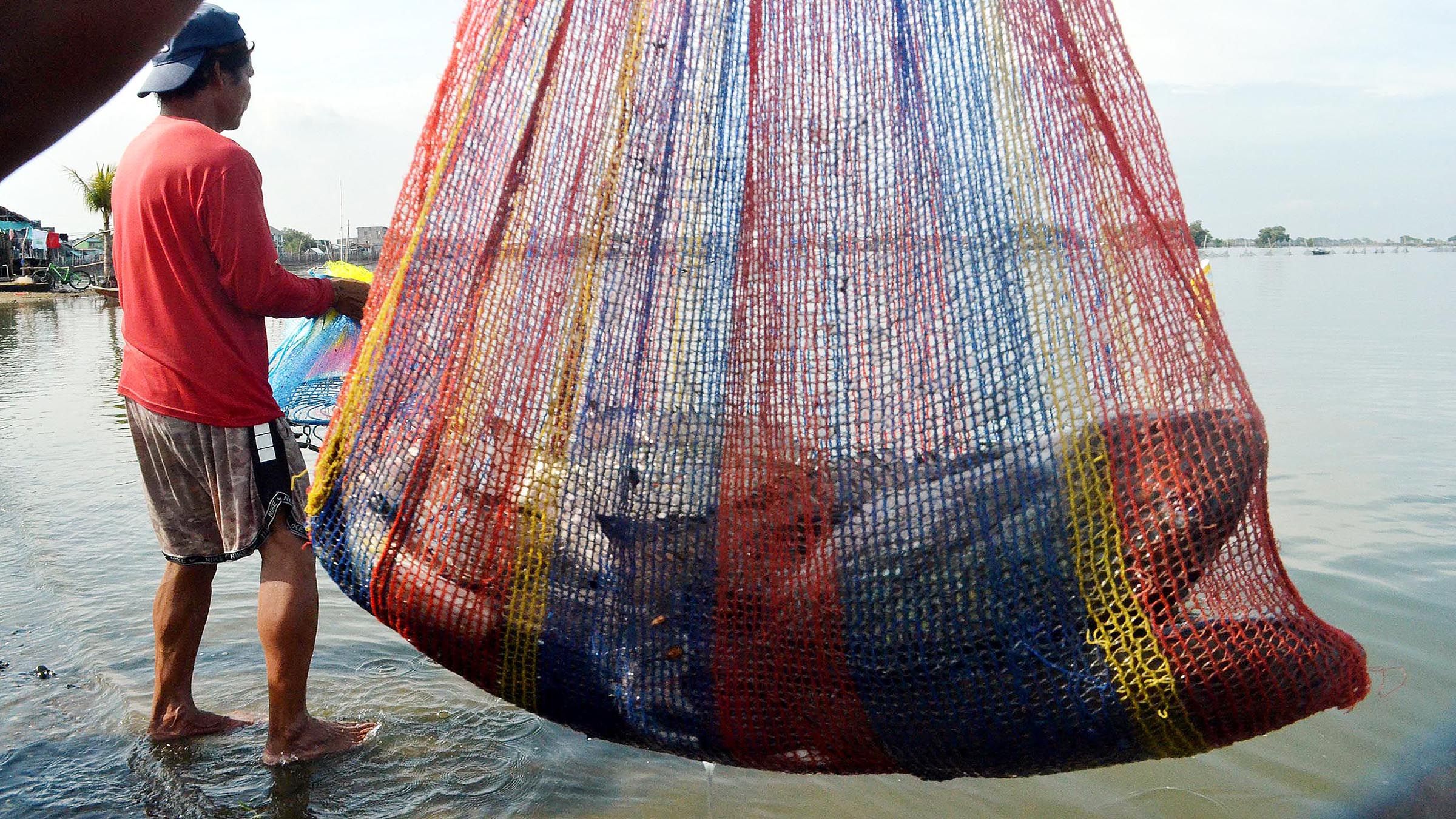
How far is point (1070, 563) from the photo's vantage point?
5.84ft

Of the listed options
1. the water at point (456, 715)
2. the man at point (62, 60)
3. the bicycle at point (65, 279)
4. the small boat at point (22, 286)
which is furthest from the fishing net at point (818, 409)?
the bicycle at point (65, 279)

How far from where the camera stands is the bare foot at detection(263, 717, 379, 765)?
278cm

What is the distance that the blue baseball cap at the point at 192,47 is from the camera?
104 inches

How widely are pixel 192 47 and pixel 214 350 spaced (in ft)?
2.55

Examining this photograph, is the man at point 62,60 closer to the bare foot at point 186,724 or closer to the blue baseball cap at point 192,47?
the blue baseball cap at point 192,47

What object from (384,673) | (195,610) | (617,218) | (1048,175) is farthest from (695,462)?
(384,673)

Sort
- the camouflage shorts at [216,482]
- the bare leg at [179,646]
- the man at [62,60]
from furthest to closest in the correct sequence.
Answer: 1. the bare leg at [179,646]
2. the camouflage shorts at [216,482]
3. the man at [62,60]

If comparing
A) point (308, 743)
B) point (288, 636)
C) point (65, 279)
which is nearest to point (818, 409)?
point (288, 636)

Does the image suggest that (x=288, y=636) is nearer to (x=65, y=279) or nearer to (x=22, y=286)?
(x=22, y=286)

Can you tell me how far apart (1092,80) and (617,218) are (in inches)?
36.3

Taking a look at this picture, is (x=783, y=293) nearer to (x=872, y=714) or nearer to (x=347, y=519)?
(x=872, y=714)

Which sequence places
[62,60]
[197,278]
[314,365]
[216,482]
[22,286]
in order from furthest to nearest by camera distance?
1. [22,286]
2. [314,365]
3. [216,482]
4. [197,278]
5. [62,60]

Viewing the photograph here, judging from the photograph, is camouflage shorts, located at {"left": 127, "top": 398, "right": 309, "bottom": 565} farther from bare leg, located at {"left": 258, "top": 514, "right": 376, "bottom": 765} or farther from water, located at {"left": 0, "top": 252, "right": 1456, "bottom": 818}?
water, located at {"left": 0, "top": 252, "right": 1456, "bottom": 818}

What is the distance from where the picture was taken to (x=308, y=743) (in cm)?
281
